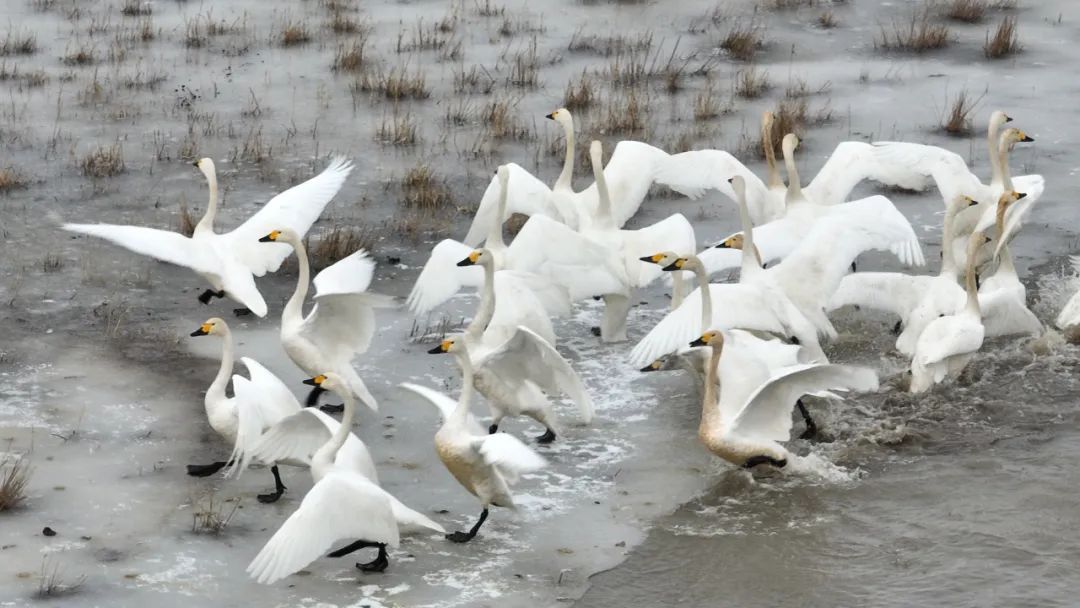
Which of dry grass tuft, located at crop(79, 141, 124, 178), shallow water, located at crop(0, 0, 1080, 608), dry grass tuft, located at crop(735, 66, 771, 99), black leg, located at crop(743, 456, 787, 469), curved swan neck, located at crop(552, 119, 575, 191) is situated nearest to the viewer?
shallow water, located at crop(0, 0, 1080, 608)

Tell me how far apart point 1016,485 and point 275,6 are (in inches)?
407

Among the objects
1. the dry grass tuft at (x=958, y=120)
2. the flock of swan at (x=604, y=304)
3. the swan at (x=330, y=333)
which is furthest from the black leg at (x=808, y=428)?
the dry grass tuft at (x=958, y=120)

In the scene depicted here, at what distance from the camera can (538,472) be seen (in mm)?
8383

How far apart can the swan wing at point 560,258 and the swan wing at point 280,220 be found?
1570 millimetres

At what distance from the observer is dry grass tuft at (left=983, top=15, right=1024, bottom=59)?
15258 mm

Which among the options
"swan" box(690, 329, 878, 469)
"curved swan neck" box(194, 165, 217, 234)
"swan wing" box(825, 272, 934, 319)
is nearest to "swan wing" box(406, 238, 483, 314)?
"curved swan neck" box(194, 165, 217, 234)

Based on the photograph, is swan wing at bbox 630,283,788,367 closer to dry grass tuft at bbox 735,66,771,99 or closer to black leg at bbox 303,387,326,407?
black leg at bbox 303,387,326,407

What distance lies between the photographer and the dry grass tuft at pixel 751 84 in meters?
14.3

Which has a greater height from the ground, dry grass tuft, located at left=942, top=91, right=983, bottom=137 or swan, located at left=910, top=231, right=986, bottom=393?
dry grass tuft, located at left=942, top=91, right=983, bottom=137

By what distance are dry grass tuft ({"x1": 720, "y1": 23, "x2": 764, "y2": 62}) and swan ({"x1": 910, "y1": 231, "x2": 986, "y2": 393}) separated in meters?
6.41

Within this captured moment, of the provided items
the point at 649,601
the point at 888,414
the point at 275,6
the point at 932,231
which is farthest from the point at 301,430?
the point at 275,6

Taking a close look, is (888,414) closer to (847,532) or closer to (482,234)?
(847,532)

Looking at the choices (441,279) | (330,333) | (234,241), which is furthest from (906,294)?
(234,241)

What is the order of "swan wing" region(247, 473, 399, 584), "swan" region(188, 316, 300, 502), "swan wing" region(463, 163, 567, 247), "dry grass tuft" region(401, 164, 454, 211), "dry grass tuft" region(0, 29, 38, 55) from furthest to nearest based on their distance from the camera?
"dry grass tuft" region(0, 29, 38, 55) → "dry grass tuft" region(401, 164, 454, 211) → "swan wing" region(463, 163, 567, 247) → "swan" region(188, 316, 300, 502) → "swan wing" region(247, 473, 399, 584)
